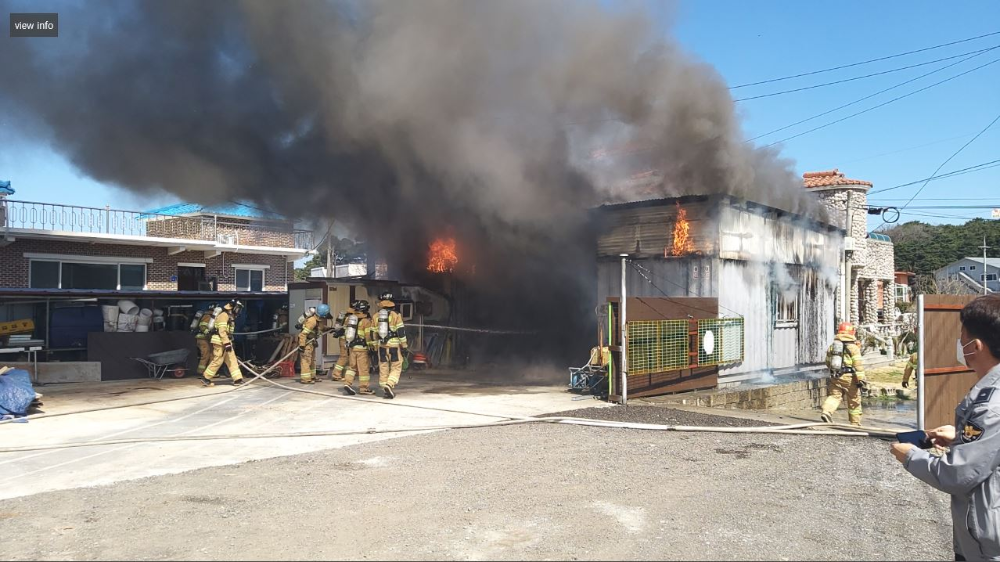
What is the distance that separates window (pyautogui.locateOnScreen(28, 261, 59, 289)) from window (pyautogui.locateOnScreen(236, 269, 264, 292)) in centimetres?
590

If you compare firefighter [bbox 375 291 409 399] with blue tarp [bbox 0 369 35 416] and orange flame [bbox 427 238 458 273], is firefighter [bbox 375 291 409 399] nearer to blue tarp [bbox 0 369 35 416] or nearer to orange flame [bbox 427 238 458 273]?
blue tarp [bbox 0 369 35 416]

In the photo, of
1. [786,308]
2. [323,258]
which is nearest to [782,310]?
[786,308]

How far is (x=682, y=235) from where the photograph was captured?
13.3 m

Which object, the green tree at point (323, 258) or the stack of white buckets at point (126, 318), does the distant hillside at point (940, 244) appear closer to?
the green tree at point (323, 258)

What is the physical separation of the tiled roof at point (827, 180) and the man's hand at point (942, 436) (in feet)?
63.6

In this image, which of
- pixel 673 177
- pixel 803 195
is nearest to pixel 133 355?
pixel 673 177

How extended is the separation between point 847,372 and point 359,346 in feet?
25.2

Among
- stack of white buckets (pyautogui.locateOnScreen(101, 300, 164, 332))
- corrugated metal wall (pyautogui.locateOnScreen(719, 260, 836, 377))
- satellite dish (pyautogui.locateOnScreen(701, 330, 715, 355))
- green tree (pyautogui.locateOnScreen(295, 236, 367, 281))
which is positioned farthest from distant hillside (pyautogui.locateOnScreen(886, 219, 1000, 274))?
stack of white buckets (pyautogui.locateOnScreen(101, 300, 164, 332))

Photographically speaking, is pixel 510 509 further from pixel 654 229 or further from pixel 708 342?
pixel 654 229

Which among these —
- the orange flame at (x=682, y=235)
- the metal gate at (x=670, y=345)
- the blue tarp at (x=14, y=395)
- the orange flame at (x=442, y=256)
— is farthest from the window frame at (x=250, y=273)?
the metal gate at (x=670, y=345)

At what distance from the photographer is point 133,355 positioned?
47.3 ft

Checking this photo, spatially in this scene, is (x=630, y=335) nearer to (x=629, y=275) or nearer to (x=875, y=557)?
(x=629, y=275)

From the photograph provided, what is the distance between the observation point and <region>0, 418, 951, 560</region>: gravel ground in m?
4.16

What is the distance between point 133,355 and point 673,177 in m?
12.3
